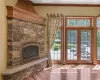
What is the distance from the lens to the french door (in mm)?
8242

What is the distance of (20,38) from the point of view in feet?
18.5

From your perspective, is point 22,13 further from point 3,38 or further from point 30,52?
point 30,52

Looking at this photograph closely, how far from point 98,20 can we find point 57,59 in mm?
2622

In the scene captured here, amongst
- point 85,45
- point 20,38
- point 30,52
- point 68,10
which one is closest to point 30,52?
point 30,52

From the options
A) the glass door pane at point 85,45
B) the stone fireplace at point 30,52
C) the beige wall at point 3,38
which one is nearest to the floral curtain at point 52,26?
the stone fireplace at point 30,52

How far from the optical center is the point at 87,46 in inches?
324

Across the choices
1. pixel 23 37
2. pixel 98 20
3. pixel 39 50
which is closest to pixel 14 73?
pixel 23 37

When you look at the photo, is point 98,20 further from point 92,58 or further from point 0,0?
point 0,0

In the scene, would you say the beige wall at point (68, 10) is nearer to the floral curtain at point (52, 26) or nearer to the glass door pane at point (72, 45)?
the floral curtain at point (52, 26)

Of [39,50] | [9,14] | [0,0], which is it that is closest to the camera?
[0,0]

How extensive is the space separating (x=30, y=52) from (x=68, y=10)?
9.15ft

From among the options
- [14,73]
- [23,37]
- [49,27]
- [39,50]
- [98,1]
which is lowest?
[14,73]

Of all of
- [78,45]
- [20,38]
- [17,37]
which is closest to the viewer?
[17,37]

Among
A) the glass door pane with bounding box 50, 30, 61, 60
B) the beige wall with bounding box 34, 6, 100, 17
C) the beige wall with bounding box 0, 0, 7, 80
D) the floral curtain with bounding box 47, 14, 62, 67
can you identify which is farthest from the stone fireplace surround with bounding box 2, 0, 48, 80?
the glass door pane with bounding box 50, 30, 61, 60
